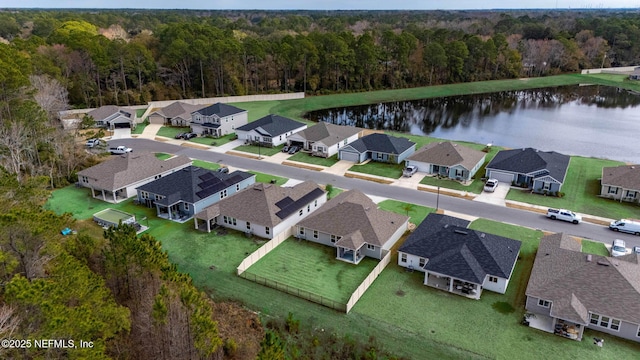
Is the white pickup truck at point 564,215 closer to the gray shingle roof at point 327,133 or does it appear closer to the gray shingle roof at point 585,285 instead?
the gray shingle roof at point 585,285

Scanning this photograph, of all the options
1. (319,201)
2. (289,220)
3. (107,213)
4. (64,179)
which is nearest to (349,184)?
(319,201)

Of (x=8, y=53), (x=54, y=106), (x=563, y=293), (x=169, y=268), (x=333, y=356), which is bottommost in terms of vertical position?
(x=333, y=356)

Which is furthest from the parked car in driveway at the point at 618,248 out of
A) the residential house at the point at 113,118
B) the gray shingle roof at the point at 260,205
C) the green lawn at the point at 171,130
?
the residential house at the point at 113,118

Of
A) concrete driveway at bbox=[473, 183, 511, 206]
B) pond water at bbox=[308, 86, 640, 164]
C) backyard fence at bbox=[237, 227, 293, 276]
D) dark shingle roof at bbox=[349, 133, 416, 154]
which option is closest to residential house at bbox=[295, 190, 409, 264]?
backyard fence at bbox=[237, 227, 293, 276]

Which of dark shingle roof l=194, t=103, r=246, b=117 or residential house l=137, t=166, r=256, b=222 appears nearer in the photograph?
residential house l=137, t=166, r=256, b=222

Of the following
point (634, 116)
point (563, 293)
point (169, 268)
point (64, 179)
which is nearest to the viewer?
point (169, 268)

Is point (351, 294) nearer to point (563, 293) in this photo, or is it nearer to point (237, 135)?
point (563, 293)

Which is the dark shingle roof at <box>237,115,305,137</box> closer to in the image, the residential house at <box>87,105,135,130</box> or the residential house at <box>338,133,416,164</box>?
the residential house at <box>338,133,416,164</box>

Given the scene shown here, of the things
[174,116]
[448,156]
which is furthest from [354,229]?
[174,116]
